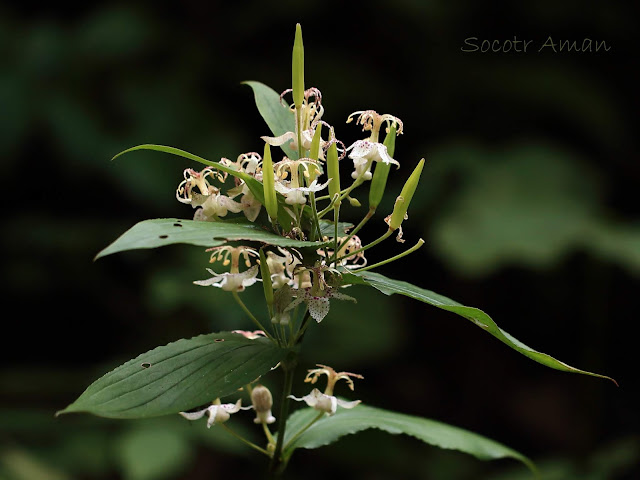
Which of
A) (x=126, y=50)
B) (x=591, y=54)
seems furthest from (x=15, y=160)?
(x=591, y=54)

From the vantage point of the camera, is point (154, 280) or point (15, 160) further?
point (15, 160)

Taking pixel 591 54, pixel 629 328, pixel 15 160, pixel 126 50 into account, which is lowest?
pixel 629 328

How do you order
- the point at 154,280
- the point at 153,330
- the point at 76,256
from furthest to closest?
the point at 76,256 < the point at 153,330 < the point at 154,280

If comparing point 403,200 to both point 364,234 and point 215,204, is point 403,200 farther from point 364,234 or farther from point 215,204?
point 364,234

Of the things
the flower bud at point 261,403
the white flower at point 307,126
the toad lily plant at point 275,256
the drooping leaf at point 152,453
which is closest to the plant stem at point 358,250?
the toad lily plant at point 275,256

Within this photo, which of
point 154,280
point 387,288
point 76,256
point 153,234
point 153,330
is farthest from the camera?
point 76,256

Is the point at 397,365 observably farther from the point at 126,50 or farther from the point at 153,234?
the point at 153,234

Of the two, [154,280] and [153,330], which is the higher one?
[154,280]
